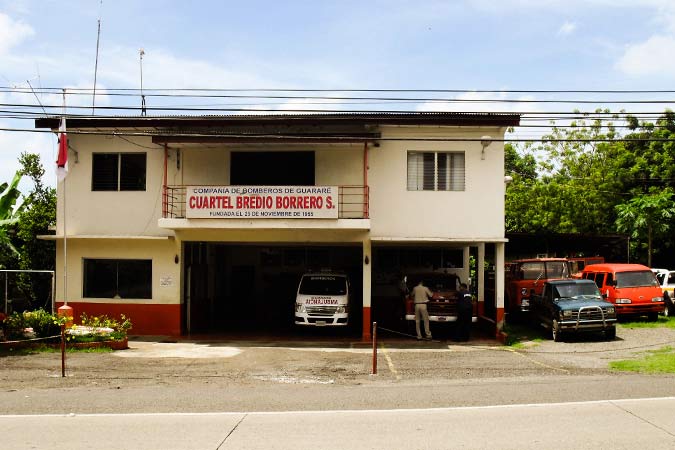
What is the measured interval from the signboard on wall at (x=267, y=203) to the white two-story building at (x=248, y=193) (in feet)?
0.10

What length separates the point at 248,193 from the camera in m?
20.5

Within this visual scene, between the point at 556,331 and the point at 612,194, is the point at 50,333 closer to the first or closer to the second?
the point at 556,331

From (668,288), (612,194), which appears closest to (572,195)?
(612,194)

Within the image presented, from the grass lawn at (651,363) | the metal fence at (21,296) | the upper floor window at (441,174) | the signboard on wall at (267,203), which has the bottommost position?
the grass lawn at (651,363)

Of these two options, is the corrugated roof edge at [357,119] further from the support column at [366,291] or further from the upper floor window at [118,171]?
→ the support column at [366,291]

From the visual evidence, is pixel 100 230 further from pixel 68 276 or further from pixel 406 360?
pixel 406 360

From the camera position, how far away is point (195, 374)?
1464cm

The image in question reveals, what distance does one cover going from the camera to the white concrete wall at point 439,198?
21641 mm

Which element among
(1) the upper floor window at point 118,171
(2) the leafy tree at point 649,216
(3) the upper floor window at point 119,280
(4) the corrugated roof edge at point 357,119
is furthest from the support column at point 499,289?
(2) the leafy tree at point 649,216

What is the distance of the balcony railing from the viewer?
21.8 m

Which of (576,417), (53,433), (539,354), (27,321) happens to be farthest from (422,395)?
(27,321)

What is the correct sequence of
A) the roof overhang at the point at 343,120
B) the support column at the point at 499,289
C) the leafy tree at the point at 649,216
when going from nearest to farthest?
the roof overhang at the point at 343,120 → the support column at the point at 499,289 → the leafy tree at the point at 649,216

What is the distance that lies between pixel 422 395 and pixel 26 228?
22301mm

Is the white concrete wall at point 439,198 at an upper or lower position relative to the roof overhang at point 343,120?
lower
